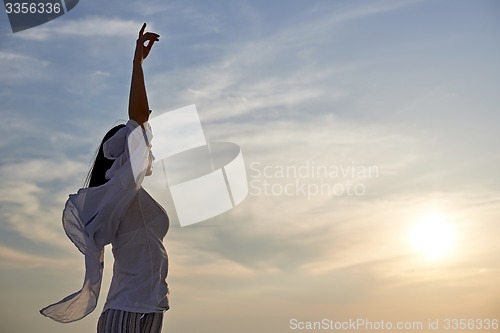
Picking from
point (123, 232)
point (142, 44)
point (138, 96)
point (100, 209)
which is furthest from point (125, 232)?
point (142, 44)

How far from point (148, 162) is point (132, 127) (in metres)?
0.13

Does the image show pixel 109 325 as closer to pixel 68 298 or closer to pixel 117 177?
pixel 68 298

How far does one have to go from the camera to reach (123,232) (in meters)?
2.26

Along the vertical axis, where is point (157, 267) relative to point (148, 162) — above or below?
below

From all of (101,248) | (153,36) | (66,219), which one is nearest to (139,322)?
(101,248)

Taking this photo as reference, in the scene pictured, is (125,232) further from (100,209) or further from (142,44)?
(142,44)

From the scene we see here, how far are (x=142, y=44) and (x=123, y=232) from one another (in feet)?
2.11

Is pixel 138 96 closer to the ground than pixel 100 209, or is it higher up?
higher up

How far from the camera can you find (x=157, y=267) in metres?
2.23

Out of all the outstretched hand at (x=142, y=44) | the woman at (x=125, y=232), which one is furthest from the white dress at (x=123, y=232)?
the outstretched hand at (x=142, y=44)

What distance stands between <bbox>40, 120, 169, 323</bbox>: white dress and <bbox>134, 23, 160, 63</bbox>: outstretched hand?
9.6 inches

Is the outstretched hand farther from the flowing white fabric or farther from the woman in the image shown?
the flowing white fabric

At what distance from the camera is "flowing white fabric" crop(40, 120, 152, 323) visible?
223 centimetres

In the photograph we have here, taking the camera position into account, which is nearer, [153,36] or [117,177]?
[117,177]
